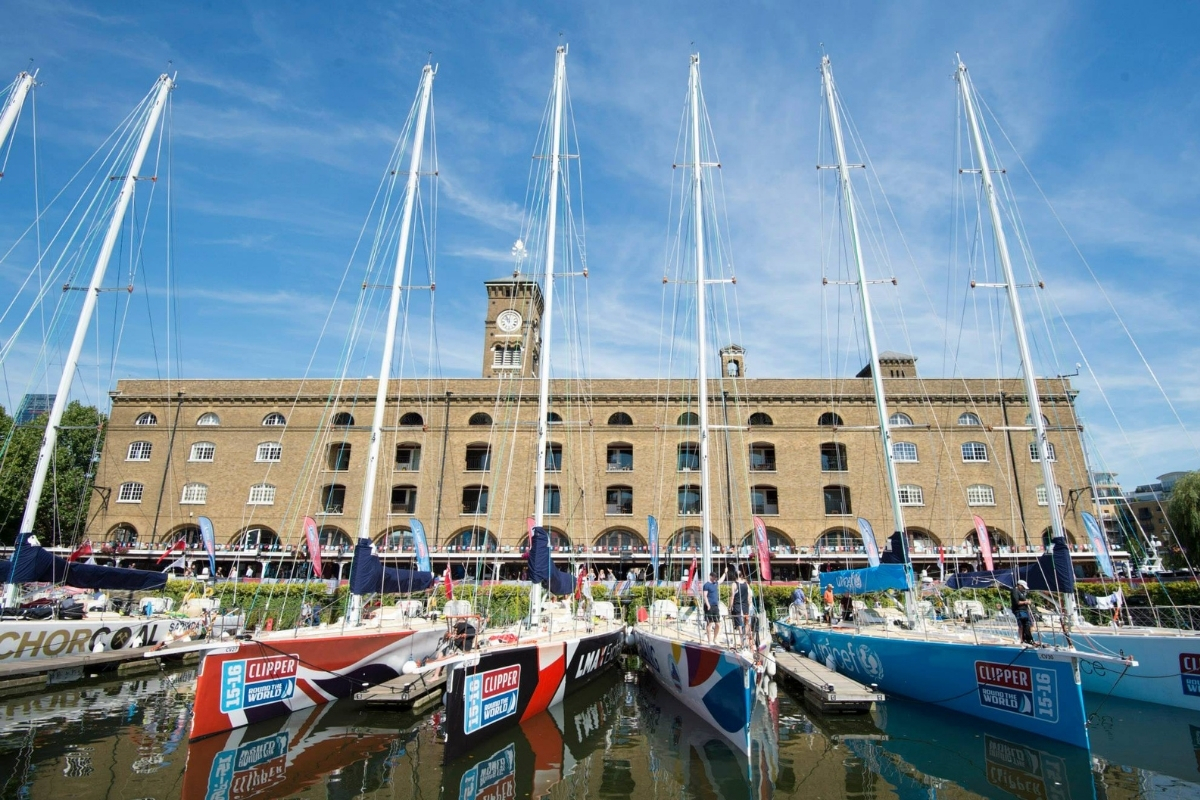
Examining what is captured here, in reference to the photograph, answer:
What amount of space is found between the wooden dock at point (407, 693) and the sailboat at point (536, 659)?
6.34 ft

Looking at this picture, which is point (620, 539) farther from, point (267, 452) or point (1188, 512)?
point (1188, 512)

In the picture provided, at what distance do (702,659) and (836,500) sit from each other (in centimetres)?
3127

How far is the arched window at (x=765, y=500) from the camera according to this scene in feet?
134

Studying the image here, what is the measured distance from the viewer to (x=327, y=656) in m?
13.7

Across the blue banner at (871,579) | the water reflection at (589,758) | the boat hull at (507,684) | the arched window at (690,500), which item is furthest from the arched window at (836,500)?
the boat hull at (507,684)

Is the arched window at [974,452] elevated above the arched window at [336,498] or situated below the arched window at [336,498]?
above

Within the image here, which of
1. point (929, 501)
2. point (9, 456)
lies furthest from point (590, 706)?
point (9, 456)

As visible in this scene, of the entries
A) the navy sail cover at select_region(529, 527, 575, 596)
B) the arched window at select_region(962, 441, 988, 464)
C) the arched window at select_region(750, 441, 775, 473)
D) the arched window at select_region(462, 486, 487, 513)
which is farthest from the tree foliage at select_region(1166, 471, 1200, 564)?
the arched window at select_region(462, 486, 487, 513)

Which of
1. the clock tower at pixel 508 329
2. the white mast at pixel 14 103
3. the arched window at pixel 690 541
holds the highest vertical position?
the clock tower at pixel 508 329

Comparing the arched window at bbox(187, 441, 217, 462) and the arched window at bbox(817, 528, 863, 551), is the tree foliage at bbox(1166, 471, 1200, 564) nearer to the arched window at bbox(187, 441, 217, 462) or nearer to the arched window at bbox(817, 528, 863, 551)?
the arched window at bbox(817, 528, 863, 551)

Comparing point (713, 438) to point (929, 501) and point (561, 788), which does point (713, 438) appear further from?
point (561, 788)

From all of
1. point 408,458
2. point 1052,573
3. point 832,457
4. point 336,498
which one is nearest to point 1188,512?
point 832,457

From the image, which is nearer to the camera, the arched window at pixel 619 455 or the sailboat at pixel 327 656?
the sailboat at pixel 327 656

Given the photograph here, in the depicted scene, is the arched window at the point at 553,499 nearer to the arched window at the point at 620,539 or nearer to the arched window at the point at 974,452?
the arched window at the point at 620,539
